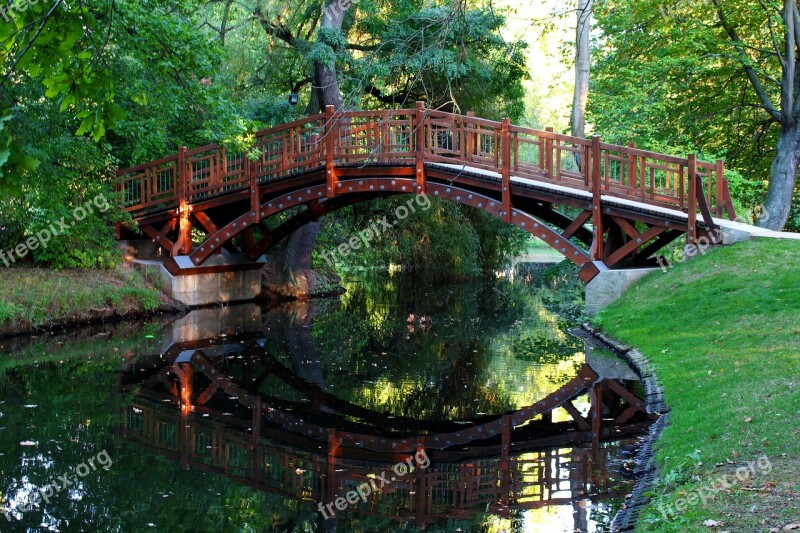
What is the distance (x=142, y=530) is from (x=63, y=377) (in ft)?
21.4

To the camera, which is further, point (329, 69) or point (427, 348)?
point (329, 69)

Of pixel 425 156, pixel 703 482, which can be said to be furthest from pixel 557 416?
pixel 425 156

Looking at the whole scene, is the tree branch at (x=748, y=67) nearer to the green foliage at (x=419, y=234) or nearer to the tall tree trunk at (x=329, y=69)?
the green foliage at (x=419, y=234)

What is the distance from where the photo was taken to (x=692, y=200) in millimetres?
14797

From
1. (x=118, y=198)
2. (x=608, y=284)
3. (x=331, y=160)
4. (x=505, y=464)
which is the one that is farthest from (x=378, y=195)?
(x=505, y=464)

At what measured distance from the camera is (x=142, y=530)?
641 centimetres

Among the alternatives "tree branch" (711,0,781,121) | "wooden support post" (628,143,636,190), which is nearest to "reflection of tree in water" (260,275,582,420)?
"wooden support post" (628,143,636,190)

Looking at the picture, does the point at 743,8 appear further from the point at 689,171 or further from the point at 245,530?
the point at 245,530

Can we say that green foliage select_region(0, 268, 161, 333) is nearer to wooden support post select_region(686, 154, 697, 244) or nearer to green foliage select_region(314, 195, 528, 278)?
green foliage select_region(314, 195, 528, 278)

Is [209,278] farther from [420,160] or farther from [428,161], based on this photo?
[428,161]

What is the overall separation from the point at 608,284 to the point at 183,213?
987 cm

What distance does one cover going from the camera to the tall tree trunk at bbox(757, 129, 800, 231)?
19.3 metres

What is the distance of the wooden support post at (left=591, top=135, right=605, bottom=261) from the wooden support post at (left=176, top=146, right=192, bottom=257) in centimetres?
925

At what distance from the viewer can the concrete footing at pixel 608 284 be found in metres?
15.8
